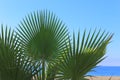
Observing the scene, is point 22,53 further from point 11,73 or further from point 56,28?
point 56,28

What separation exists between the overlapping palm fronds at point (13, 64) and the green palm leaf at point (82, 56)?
37 centimetres

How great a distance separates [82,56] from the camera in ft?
13.0

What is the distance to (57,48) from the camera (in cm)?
443

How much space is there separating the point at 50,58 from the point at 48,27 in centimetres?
44

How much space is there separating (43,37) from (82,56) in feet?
2.34

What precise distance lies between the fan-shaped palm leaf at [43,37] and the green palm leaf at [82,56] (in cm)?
35

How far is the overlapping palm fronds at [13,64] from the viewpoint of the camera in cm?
389

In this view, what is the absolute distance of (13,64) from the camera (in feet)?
12.8

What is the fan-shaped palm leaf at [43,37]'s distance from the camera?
4402 millimetres

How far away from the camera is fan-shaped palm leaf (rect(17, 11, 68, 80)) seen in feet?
14.4

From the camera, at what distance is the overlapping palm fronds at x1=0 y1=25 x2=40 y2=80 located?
389 centimetres

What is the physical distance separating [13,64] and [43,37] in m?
0.71

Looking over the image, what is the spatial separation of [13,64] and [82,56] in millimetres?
771

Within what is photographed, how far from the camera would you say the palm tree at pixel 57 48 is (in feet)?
13.1
